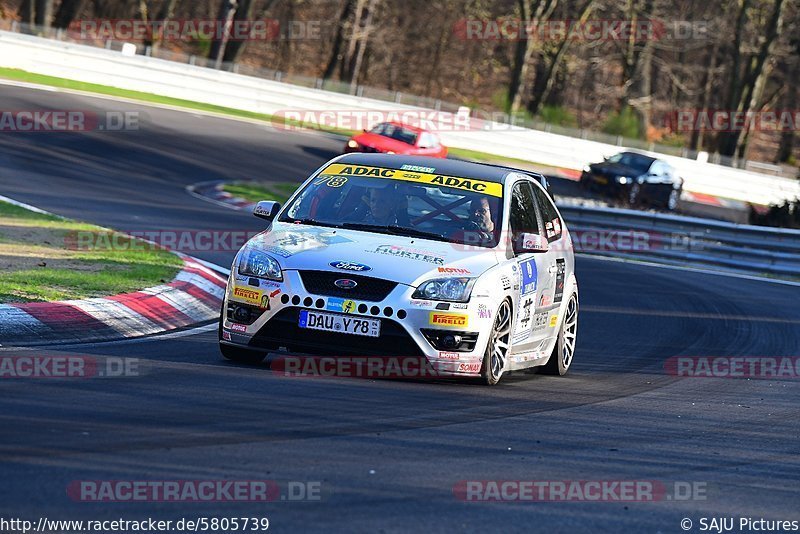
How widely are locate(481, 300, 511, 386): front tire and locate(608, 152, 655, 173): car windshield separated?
27.7m

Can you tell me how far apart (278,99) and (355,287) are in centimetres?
3411

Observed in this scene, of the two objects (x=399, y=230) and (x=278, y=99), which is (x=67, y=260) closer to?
(x=399, y=230)

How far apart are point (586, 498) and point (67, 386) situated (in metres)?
2.95

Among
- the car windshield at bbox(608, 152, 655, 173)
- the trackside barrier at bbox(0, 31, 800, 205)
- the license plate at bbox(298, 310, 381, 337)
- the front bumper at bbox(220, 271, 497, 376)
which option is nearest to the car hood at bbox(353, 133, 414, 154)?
the car windshield at bbox(608, 152, 655, 173)

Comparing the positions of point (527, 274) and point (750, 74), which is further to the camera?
point (750, 74)

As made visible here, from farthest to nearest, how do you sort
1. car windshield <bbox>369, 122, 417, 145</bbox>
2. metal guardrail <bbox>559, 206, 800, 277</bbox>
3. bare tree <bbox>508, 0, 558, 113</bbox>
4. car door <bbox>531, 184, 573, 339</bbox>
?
bare tree <bbox>508, 0, 558, 113</bbox>
car windshield <bbox>369, 122, 417, 145</bbox>
metal guardrail <bbox>559, 206, 800, 277</bbox>
car door <bbox>531, 184, 573, 339</bbox>

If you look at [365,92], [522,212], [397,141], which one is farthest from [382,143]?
[522,212]

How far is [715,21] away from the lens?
55.9 meters

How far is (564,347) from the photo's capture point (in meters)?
10.3

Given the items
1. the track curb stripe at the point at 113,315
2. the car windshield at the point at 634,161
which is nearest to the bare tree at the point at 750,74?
the car windshield at the point at 634,161

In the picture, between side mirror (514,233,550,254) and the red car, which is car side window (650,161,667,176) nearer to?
the red car

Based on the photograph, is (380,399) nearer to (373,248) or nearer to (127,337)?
(373,248)

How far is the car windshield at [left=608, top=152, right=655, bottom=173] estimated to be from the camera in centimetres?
3600

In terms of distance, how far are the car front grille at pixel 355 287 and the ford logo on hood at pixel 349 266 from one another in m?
0.04
